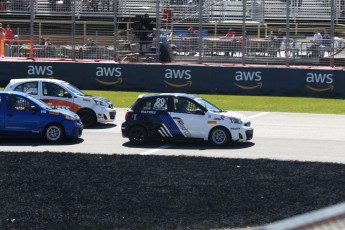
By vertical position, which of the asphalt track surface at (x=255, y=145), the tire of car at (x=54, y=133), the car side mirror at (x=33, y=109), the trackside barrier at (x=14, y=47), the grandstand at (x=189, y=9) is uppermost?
the grandstand at (x=189, y=9)

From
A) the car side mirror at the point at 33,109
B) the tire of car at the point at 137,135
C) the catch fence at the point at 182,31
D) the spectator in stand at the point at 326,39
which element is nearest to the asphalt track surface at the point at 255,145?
the tire of car at the point at 137,135

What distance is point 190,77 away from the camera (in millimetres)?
31672

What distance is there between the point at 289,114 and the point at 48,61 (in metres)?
12.4

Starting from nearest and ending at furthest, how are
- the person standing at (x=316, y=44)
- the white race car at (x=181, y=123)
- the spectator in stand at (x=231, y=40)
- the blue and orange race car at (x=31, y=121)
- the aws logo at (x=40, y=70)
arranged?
the white race car at (x=181, y=123) < the blue and orange race car at (x=31, y=121) < the person standing at (x=316, y=44) < the aws logo at (x=40, y=70) < the spectator in stand at (x=231, y=40)

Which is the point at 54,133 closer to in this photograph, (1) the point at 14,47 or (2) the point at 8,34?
(1) the point at 14,47

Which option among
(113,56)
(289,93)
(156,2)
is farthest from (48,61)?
(289,93)

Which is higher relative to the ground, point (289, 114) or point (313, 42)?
point (313, 42)

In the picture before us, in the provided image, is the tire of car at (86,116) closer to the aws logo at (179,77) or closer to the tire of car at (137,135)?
the tire of car at (137,135)

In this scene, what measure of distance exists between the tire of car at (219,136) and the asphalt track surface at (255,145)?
0.67ft

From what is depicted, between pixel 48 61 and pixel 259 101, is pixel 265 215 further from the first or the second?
pixel 48 61

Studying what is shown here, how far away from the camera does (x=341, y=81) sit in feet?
98.9

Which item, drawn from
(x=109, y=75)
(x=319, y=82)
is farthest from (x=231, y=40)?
(x=109, y=75)

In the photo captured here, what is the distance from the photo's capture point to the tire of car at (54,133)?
773 inches

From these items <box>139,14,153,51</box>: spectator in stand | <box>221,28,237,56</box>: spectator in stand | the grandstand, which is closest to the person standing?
the grandstand
